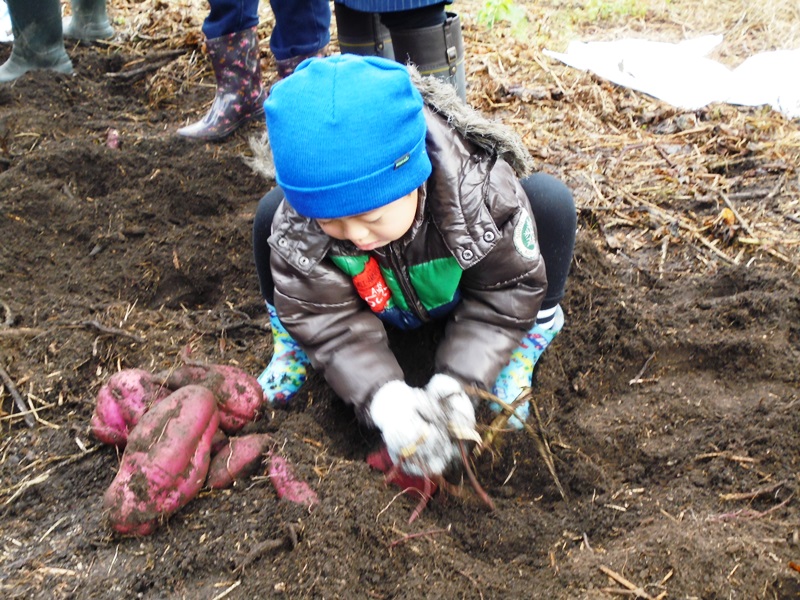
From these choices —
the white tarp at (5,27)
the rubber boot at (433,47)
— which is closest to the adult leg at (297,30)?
the rubber boot at (433,47)

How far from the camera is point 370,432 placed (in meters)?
1.89

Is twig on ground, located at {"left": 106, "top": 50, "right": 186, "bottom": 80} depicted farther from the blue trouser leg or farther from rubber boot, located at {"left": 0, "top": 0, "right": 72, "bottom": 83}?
the blue trouser leg

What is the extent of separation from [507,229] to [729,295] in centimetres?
104

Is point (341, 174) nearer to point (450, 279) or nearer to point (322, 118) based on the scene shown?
point (322, 118)

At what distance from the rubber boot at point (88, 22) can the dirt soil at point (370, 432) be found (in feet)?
4.98

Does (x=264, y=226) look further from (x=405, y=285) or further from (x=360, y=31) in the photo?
(x=360, y=31)

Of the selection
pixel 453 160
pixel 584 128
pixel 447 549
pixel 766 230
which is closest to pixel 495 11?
pixel 584 128

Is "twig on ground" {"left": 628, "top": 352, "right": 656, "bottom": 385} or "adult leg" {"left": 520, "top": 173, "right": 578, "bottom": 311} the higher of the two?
"adult leg" {"left": 520, "top": 173, "right": 578, "bottom": 311}

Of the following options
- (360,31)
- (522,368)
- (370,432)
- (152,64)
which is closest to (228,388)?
(370,432)

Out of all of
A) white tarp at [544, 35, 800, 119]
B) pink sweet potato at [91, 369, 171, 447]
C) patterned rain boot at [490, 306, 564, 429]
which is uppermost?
pink sweet potato at [91, 369, 171, 447]

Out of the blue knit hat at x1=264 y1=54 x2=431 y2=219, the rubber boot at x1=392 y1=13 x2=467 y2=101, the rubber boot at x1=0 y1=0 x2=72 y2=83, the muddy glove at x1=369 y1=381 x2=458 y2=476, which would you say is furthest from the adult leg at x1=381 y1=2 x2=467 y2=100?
the rubber boot at x1=0 y1=0 x2=72 y2=83

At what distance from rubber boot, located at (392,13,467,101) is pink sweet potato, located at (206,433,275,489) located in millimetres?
1365

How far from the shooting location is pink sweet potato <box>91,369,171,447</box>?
1661 mm

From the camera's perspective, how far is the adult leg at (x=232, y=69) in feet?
10.3
